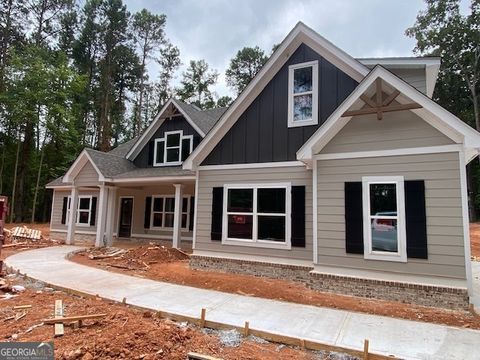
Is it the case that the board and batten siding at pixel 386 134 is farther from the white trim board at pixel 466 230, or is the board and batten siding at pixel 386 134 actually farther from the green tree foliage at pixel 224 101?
the green tree foliage at pixel 224 101

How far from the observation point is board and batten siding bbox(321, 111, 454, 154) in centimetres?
661

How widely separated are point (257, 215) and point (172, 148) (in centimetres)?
730

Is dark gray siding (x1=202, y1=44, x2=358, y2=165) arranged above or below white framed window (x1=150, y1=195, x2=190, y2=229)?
above

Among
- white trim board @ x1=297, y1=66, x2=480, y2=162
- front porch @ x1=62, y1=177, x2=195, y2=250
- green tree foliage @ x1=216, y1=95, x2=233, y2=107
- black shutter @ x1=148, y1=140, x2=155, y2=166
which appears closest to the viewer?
white trim board @ x1=297, y1=66, x2=480, y2=162

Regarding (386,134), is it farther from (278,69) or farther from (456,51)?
(456,51)

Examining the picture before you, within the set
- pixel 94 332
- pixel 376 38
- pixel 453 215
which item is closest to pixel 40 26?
pixel 376 38

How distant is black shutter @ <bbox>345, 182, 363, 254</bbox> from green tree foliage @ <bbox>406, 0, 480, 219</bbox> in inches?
1126

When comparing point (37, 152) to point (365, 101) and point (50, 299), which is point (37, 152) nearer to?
point (50, 299)

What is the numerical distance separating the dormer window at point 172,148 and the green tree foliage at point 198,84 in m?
23.5

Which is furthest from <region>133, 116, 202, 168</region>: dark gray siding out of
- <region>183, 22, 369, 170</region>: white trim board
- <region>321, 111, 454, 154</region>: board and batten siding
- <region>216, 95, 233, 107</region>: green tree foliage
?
<region>216, 95, 233, 107</region>: green tree foliage

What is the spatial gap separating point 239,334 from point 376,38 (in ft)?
63.9

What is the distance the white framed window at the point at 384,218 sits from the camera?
6574 mm

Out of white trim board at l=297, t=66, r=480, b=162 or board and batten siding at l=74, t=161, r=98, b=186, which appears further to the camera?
board and batten siding at l=74, t=161, r=98, b=186

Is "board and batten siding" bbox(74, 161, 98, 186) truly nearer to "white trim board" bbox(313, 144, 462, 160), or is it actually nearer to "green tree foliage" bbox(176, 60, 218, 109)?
"white trim board" bbox(313, 144, 462, 160)
